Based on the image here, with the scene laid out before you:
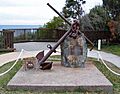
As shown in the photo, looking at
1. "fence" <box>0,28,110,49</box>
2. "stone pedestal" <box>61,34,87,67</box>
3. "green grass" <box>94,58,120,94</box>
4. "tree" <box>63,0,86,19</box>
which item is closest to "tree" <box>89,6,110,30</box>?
"fence" <box>0,28,110,49</box>

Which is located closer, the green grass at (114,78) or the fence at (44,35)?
the green grass at (114,78)

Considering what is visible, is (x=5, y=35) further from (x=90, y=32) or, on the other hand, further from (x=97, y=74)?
A: (x=97, y=74)

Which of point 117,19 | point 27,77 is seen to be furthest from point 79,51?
point 117,19

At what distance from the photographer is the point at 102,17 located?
23.2 meters

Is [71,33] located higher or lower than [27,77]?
higher

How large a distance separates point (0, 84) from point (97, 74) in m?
2.80

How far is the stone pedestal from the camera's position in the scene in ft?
37.4

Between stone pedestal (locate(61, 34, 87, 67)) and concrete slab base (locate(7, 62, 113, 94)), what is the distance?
33.9 inches

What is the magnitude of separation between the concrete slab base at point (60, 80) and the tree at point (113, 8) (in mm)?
12627

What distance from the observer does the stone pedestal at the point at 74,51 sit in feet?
37.4

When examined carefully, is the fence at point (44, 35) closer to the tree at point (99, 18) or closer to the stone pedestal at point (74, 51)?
the tree at point (99, 18)

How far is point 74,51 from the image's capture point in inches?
451

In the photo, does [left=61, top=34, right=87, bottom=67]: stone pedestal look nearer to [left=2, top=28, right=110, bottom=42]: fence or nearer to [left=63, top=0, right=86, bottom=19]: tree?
[left=2, top=28, right=110, bottom=42]: fence

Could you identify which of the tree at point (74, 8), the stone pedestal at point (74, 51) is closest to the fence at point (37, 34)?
the tree at point (74, 8)
